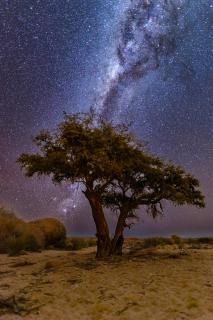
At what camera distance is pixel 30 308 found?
10.5 metres

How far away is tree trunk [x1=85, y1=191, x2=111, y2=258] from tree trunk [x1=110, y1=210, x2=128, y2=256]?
47 cm

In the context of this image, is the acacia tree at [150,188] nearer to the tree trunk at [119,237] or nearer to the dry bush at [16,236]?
the tree trunk at [119,237]

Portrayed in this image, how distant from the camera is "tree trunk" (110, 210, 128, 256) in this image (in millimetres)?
20172

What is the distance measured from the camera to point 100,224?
64.2 ft

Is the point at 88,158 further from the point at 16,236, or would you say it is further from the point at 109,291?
the point at 16,236

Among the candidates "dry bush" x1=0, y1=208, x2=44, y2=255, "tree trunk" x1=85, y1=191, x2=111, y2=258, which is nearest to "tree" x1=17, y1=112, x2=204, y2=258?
"tree trunk" x1=85, y1=191, x2=111, y2=258

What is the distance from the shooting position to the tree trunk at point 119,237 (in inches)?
794

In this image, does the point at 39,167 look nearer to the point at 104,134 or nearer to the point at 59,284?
the point at 104,134

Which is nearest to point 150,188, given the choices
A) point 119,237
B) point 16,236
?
point 119,237

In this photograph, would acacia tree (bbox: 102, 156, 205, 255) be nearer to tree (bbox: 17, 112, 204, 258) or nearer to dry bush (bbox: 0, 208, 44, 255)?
tree (bbox: 17, 112, 204, 258)

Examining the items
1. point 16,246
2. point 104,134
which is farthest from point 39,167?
point 16,246

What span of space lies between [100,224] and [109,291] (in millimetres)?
7560

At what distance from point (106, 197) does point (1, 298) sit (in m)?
11.6

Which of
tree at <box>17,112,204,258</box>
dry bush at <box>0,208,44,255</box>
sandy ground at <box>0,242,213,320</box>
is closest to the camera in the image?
sandy ground at <box>0,242,213,320</box>
